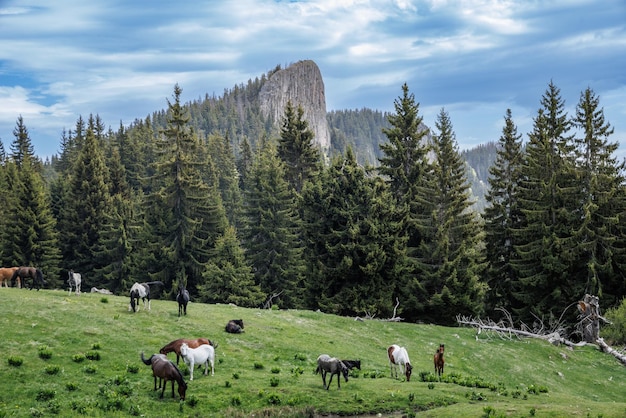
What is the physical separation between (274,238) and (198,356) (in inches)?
1742

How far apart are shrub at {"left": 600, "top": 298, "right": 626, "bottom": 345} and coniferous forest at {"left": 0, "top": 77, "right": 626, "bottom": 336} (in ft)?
13.4

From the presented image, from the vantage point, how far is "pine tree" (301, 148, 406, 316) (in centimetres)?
4809

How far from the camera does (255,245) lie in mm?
64312

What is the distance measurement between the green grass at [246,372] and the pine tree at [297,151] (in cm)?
4292

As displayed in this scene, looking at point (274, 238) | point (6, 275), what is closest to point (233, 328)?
point (6, 275)

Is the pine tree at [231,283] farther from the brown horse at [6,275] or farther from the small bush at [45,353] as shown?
the small bush at [45,353]

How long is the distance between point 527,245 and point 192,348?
1627 inches

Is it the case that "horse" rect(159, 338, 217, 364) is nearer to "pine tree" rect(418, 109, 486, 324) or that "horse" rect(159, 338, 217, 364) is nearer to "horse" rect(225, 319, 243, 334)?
"horse" rect(225, 319, 243, 334)

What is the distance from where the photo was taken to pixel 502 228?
57.3 m

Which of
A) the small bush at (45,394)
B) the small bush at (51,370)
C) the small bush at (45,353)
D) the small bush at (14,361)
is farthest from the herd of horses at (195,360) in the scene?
the small bush at (14,361)

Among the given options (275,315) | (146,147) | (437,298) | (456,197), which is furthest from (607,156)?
(146,147)

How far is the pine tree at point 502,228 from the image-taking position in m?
56.8

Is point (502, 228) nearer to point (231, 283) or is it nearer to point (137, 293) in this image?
point (231, 283)

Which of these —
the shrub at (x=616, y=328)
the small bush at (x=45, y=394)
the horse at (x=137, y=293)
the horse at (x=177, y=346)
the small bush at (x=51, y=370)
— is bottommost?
the shrub at (x=616, y=328)
